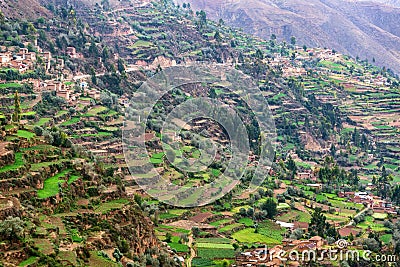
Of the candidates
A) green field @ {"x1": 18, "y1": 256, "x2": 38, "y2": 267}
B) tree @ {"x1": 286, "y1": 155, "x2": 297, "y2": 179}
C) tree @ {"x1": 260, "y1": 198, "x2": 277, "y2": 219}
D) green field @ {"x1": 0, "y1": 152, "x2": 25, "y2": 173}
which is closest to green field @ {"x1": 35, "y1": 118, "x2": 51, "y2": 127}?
green field @ {"x1": 0, "y1": 152, "x2": 25, "y2": 173}

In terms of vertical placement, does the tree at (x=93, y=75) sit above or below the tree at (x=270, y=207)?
above

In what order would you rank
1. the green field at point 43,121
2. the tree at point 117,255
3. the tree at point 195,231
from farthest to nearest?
the green field at point 43,121
the tree at point 195,231
the tree at point 117,255

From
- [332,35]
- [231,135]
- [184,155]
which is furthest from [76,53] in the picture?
[332,35]

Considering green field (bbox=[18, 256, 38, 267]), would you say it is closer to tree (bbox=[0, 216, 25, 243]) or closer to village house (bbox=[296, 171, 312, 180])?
tree (bbox=[0, 216, 25, 243])

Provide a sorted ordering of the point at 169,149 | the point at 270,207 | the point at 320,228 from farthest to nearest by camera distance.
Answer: the point at 169,149 → the point at 270,207 → the point at 320,228

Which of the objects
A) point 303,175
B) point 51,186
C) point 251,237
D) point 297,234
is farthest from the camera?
point 303,175

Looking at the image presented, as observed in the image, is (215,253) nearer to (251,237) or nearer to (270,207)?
(251,237)

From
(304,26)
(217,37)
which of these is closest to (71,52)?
(217,37)

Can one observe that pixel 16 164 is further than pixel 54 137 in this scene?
No

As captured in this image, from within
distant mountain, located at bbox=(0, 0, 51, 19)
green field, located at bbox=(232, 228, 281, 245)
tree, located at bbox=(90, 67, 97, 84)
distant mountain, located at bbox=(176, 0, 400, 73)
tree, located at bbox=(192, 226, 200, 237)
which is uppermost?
distant mountain, located at bbox=(176, 0, 400, 73)

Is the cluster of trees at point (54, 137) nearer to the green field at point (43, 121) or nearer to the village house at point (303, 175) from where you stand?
the green field at point (43, 121)

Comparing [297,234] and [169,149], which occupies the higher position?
[169,149]

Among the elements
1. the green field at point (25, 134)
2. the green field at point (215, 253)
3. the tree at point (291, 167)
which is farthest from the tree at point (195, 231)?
the tree at point (291, 167)
